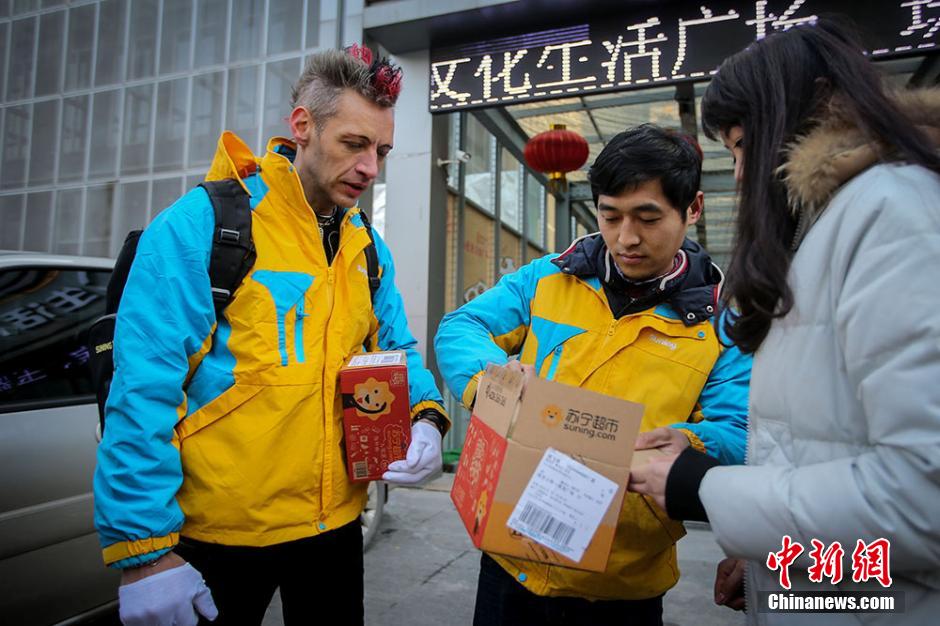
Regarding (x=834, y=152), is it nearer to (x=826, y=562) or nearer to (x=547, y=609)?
(x=826, y=562)

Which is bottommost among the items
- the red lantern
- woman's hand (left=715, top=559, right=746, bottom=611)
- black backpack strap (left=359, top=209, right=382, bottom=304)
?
woman's hand (left=715, top=559, right=746, bottom=611)

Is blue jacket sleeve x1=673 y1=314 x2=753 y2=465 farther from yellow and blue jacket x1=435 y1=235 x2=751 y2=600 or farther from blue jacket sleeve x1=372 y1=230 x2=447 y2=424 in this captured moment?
blue jacket sleeve x1=372 y1=230 x2=447 y2=424

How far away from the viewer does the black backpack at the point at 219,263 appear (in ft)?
4.87

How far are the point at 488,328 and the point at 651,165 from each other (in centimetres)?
63

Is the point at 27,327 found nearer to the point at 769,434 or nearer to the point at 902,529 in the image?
the point at 769,434

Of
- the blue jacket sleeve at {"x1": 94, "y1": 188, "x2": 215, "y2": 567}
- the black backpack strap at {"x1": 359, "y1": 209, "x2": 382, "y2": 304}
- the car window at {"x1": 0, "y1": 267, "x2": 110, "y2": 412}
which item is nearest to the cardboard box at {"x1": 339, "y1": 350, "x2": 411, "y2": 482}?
the black backpack strap at {"x1": 359, "y1": 209, "x2": 382, "y2": 304}

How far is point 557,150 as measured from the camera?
5664 millimetres

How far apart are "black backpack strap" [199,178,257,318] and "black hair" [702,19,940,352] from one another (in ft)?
3.72

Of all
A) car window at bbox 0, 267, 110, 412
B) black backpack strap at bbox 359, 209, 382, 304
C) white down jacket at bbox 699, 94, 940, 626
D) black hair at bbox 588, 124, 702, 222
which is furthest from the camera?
car window at bbox 0, 267, 110, 412

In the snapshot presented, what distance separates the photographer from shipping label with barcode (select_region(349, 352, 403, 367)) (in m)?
1.61

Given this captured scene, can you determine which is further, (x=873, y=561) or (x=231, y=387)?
(x=231, y=387)

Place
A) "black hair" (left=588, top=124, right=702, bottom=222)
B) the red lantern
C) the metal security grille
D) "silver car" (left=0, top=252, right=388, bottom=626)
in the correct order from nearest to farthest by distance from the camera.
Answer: "black hair" (left=588, top=124, right=702, bottom=222), "silver car" (left=0, top=252, right=388, bottom=626), the red lantern, the metal security grille

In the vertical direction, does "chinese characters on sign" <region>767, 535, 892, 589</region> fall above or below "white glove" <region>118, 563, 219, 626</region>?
above

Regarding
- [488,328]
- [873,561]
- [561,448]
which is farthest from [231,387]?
[873,561]
